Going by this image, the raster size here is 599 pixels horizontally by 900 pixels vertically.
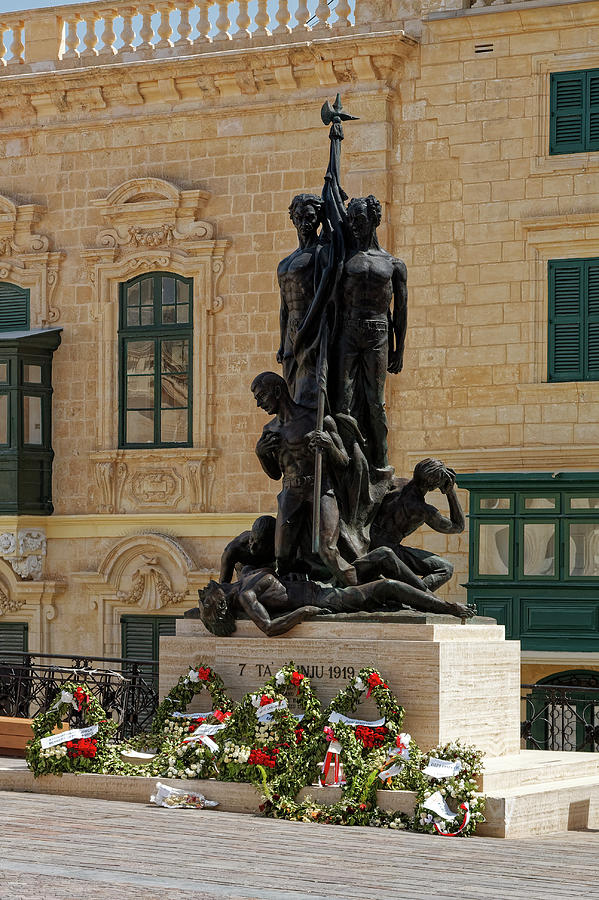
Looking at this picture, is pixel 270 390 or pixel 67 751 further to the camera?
pixel 270 390

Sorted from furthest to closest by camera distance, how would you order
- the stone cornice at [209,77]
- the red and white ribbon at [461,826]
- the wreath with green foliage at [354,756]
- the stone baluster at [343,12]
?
the stone baluster at [343,12] < the stone cornice at [209,77] < the wreath with green foliage at [354,756] < the red and white ribbon at [461,826]

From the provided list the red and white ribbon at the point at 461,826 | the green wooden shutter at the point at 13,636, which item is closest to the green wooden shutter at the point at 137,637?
the green wooden shutter at the point at 13,636

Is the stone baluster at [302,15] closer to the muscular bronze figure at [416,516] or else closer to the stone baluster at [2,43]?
the stone baluster at [2,43]

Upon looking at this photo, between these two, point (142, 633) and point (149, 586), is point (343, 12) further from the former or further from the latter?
point (142, 633)

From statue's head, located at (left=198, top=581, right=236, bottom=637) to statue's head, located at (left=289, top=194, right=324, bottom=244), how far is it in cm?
276

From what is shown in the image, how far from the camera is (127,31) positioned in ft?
86.9

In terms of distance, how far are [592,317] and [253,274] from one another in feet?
15.6

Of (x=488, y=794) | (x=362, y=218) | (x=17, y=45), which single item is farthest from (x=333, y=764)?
(x=17, y=45)

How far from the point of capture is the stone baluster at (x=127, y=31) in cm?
2645

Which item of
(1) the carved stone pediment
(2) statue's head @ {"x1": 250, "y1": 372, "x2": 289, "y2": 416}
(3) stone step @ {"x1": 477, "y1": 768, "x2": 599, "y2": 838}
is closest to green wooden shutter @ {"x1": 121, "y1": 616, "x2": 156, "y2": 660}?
(1) the carved stone pediment

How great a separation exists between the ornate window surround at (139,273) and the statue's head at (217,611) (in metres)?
12.6

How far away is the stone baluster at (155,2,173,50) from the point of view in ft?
86.2

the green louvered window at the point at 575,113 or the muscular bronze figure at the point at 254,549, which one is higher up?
the green louvered window at the point at 575,113

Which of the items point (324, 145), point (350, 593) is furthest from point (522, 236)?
point (350, 593)
